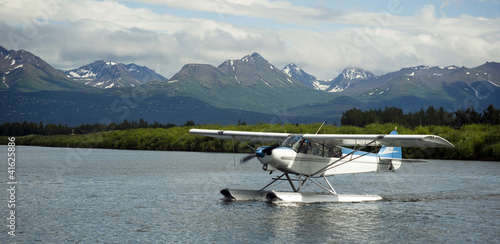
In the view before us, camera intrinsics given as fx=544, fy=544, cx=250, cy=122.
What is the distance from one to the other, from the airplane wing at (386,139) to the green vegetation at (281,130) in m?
12.4

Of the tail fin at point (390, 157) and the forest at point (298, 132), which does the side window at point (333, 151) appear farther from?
the forest at point (298, 132)

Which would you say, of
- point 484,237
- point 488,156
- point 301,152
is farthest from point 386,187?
point 488,156

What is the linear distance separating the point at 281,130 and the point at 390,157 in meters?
45.5

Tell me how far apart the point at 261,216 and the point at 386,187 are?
39.9 ft

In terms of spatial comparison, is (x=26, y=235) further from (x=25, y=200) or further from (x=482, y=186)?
(x=482, y=186)

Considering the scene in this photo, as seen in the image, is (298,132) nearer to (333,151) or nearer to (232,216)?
(333,151)

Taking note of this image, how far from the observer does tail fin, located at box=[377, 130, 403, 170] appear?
2175cm

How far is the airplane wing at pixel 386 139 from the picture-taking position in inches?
657

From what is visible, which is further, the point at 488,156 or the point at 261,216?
the point at 488,156

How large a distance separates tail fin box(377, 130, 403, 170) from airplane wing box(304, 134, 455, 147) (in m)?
2.37

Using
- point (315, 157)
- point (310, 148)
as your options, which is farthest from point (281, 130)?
point (310, 148)

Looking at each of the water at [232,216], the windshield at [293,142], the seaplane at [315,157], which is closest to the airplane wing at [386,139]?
the seaplane at [315,157]

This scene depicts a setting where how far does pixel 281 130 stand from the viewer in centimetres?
6769

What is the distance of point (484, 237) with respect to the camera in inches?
579
